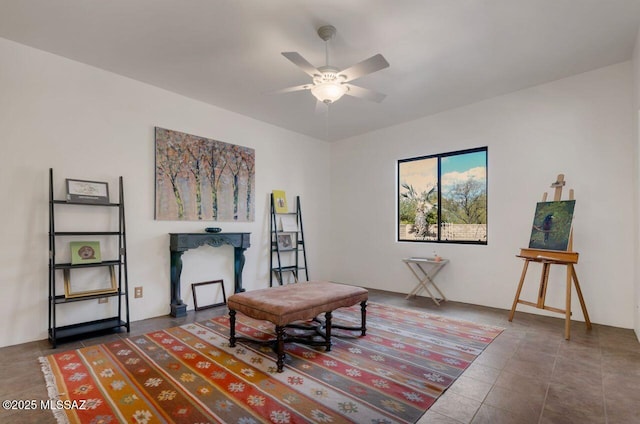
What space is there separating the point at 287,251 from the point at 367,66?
139 inches

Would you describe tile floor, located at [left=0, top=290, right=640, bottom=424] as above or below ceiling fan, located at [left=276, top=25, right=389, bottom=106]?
below

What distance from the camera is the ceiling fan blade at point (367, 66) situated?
2.28m

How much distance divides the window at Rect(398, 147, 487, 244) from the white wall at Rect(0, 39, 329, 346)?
8.37 ft

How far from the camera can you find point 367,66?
7.78ft

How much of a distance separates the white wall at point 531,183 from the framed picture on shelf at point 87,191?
3898 mm

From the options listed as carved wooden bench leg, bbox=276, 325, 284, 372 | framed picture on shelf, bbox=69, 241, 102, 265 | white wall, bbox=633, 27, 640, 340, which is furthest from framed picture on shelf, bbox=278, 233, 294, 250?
white wall, bbox=633, 27, 640, 340

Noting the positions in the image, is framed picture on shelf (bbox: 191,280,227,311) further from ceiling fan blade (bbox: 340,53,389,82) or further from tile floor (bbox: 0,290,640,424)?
ceiling fan blade (bbox: 340,53,389,82)

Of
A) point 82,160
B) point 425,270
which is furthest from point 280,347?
point 425,270

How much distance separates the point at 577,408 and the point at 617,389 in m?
0.49

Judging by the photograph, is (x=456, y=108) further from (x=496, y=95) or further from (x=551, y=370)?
(x=551, y=370)

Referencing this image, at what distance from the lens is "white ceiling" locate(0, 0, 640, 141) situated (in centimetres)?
243

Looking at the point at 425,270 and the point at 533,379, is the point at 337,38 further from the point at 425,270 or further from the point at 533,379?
the point at 425,270

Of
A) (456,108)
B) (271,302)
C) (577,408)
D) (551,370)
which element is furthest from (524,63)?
(271,302)

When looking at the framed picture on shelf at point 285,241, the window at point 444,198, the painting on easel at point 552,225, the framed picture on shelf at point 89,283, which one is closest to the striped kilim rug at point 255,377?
the framed picture on shelf at point 89,283
